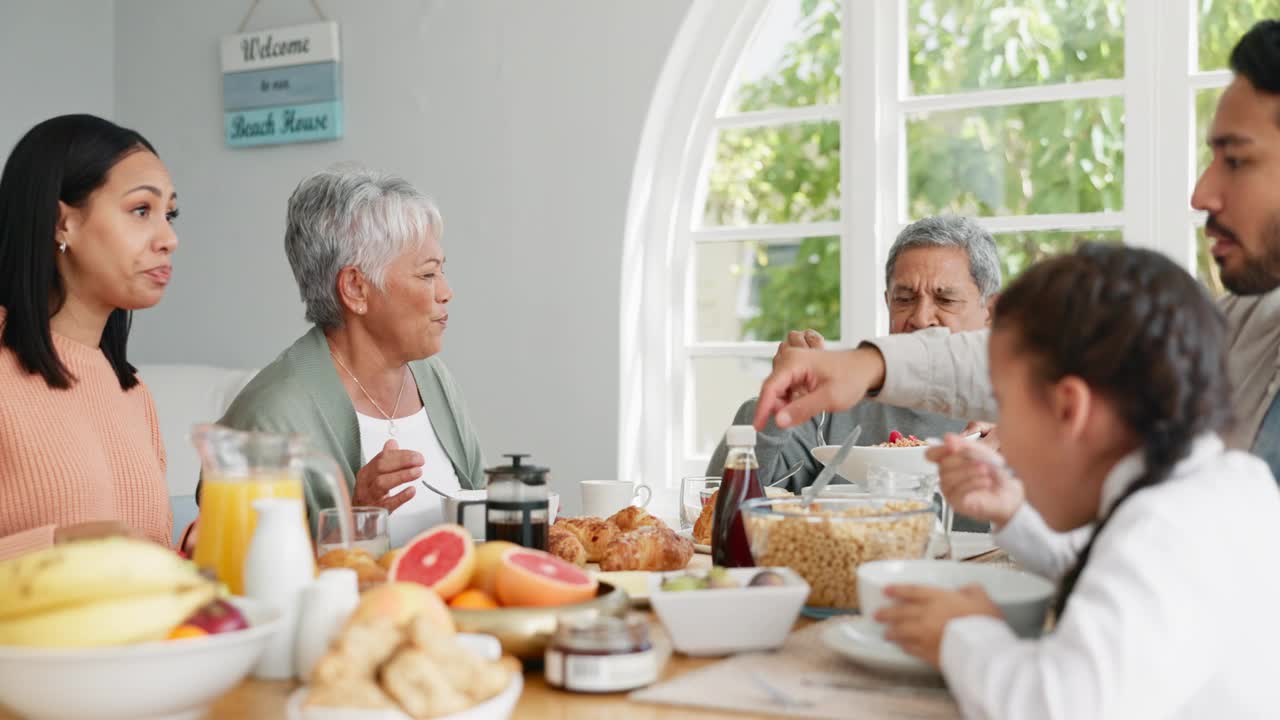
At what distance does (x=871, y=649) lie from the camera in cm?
106

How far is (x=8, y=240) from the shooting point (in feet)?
6.34

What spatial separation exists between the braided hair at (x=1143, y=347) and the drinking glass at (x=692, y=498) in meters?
1.01

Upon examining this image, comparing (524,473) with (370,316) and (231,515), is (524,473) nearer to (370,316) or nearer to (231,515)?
(231,515)

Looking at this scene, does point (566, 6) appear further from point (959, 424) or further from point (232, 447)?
point (232, 447)

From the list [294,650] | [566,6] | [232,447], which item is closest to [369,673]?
[294,650]

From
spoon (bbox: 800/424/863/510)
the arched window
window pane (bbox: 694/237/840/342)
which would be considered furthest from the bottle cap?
window pane (bbox: 694/237/840/342)

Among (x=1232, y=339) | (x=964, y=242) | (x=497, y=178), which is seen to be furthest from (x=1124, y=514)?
(x=497, y=178)

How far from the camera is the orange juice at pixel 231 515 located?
3.84 feet

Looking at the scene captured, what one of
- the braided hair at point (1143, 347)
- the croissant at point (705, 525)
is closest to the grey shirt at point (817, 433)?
the croissant at point (705, 525)

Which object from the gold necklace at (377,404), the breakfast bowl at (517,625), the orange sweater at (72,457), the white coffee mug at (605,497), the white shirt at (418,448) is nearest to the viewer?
the breakfast bowl at (517,625)

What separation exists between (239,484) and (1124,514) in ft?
2.69

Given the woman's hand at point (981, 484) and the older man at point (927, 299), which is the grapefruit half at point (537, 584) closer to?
the woman's hand at point (981, 484)

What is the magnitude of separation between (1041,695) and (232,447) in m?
0.78

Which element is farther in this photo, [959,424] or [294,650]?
[959,424]
